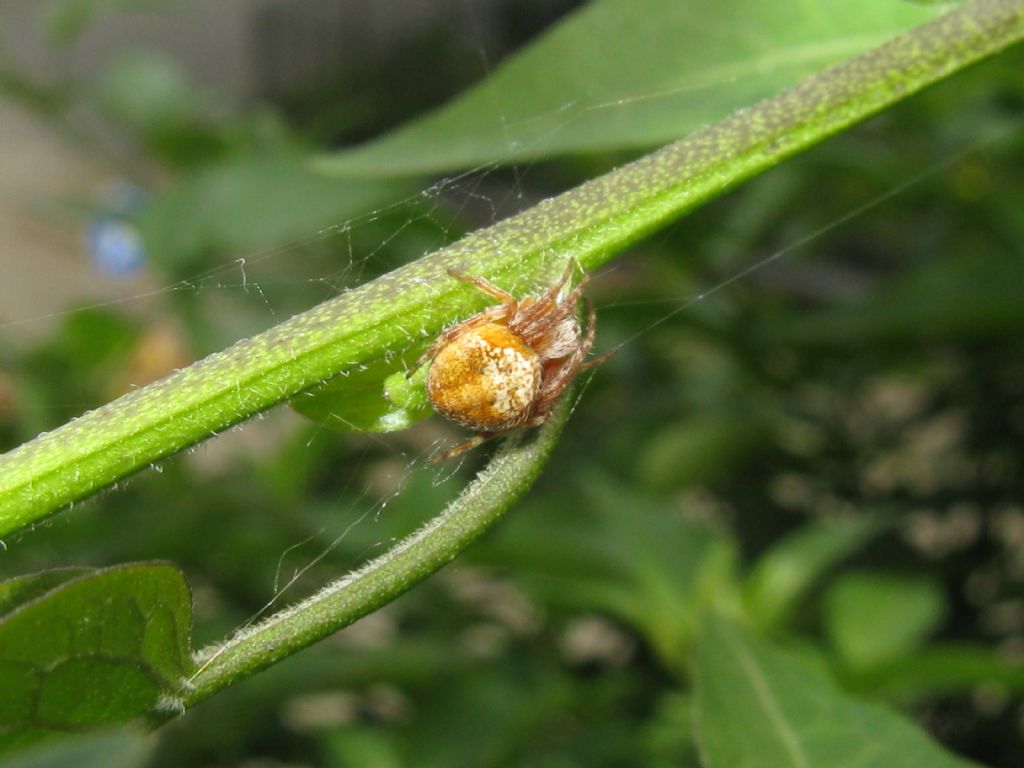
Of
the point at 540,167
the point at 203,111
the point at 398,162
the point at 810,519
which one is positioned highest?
the point at 398,162

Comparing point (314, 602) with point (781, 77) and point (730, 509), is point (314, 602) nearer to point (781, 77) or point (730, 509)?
point (781, 77)

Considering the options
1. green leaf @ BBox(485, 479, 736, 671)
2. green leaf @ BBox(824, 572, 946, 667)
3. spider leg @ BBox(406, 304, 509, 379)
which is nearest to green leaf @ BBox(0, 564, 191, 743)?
spider leg @ BBox(406, 304, 509, 379)

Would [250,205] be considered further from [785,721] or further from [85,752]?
[85,752]

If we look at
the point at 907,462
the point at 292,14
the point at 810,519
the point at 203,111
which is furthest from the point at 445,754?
the point at 292,14

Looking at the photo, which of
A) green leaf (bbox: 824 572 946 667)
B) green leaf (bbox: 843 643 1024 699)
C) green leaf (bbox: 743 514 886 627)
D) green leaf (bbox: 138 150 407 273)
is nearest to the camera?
green leaf (bbox: 843 643 1024 699)

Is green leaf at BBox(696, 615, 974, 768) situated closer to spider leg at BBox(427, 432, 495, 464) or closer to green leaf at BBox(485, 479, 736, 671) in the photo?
spider leg at BBox(427, 432, 495, 464)

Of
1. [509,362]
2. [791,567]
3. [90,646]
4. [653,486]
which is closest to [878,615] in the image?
[791,567]

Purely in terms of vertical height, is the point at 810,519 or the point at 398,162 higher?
the point at 398,162

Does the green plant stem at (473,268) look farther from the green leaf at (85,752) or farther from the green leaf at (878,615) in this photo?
the green leaf at (878,615)
